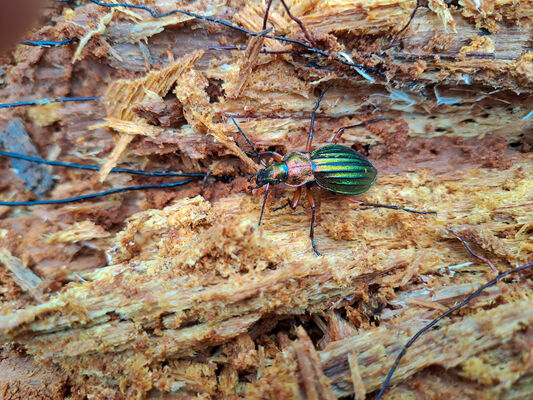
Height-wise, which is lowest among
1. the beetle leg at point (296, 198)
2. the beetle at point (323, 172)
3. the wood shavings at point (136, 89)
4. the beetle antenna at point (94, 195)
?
the beetle leg at point (296, 198)

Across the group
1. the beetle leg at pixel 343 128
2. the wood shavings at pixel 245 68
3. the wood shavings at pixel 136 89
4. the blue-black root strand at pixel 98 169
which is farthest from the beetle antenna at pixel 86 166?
the beetle leg at pixel 343 128

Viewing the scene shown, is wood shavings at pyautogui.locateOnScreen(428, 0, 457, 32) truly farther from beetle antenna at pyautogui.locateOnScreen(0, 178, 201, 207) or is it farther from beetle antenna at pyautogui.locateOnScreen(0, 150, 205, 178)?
beetle antenna at pyautogui.locateOnScreen(0, 178, 201, 207)

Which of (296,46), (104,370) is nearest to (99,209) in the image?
(104,370)

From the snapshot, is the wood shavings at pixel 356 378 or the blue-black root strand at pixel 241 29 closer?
the wood shavings at pixel 356 378

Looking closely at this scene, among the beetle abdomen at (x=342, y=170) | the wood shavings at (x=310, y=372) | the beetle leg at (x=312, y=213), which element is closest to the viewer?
the wood shavings at (x=310, y=372)

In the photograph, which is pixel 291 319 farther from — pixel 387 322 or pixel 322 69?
pixel 322 69

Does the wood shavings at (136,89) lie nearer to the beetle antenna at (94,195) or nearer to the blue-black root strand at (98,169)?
the blue-black root strand at (98,169)
